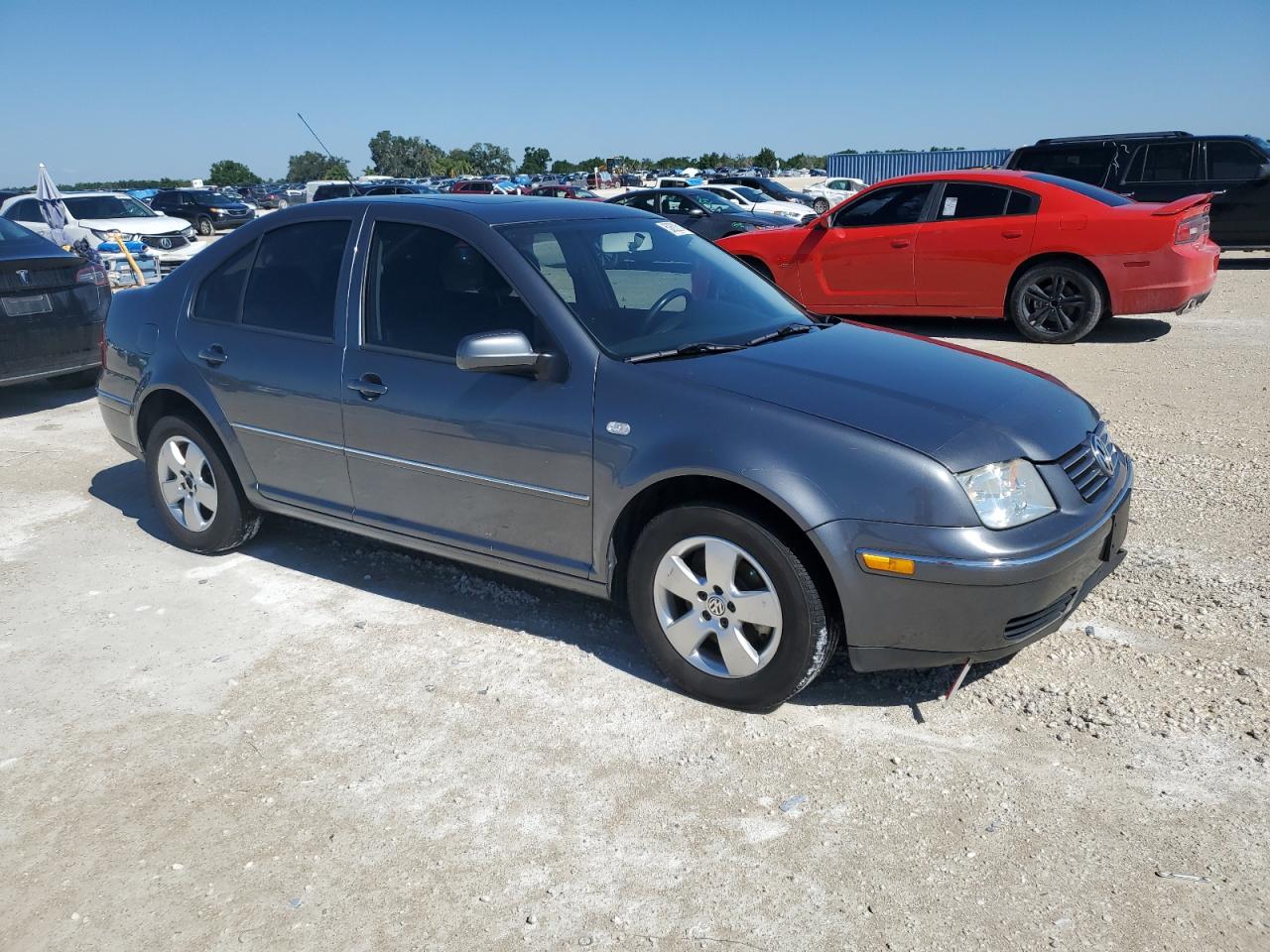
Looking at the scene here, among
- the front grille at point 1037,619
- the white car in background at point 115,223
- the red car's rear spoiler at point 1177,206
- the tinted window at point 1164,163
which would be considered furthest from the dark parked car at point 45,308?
the tinted window at point 1164,163

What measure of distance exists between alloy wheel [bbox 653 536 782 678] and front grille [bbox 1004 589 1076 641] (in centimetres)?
71

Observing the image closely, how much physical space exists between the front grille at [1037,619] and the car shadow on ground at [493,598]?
1.51 feet

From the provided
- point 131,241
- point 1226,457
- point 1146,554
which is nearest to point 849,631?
point 1146,554

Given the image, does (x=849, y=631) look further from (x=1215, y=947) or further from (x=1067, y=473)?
(x=1215, y=947)

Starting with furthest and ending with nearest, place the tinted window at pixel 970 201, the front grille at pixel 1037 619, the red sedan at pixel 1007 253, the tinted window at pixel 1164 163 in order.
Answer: the tinted window at pixel 1164 163, the tinted window at pixel 970 201, the red sedan at pixel 1007 253, the front grille at pixel 1037 619

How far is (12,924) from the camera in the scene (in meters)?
2.66

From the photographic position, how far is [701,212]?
19.4m

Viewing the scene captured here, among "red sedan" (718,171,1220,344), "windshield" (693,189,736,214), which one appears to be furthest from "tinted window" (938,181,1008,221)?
"windshield" (693,189,736,214)

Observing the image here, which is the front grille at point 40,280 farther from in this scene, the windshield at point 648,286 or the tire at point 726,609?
the tire at point 726,609

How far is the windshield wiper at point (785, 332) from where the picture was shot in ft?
13.0

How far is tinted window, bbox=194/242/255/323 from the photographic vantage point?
15.6 ft

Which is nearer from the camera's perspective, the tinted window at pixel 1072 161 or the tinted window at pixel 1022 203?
the tinted window at pixel 1022 203

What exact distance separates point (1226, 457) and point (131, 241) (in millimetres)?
15994

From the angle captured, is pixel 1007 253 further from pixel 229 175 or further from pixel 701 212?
pixel 229 175
